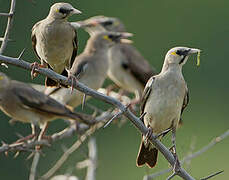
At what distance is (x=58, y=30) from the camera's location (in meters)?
5.52

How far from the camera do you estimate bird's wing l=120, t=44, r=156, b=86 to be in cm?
967

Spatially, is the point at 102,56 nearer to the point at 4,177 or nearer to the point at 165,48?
the point at 4,177

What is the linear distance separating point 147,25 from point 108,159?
5.64 m

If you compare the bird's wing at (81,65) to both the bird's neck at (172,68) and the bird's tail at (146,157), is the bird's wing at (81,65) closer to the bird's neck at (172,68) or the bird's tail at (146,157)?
the bird's neck at (172,68)

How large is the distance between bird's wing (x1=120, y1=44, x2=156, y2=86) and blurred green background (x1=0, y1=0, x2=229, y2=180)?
468 cm

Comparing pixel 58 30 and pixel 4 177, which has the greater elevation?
pixel 58 30

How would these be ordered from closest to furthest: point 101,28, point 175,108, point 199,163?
point 175,108 < point 101,28 < point 199,163

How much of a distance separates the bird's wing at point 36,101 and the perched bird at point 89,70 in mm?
511

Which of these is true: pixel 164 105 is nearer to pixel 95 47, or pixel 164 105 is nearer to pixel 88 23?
pixel 95 47

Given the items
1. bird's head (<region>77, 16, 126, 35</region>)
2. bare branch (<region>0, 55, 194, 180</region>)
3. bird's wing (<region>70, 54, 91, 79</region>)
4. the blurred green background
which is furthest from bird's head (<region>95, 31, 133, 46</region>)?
the blurred green background

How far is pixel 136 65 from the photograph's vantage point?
976 centimetres

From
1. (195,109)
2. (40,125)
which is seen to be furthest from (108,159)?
(40,125)

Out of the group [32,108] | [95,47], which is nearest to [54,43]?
[32,108]

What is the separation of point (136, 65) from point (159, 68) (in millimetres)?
7608
